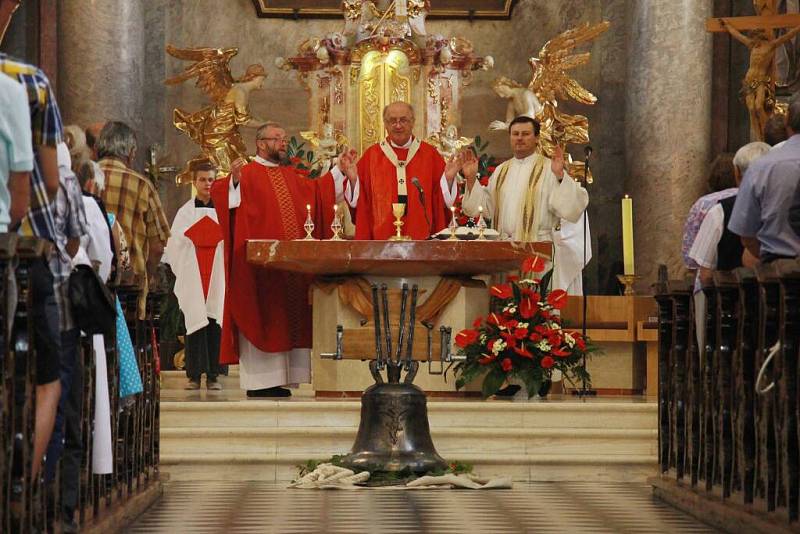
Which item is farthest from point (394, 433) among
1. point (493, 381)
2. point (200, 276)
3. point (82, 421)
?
point (200, 276)

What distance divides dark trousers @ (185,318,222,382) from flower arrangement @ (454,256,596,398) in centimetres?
216

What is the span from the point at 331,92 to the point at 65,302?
307 inches

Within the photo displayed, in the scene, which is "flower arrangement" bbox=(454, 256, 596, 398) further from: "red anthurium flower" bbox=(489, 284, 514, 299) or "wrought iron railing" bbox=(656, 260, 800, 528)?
"wrought iron railing" bbox=(656, 260, 800, 528)

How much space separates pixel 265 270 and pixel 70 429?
4770 millimetres

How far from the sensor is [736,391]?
18.5 feet

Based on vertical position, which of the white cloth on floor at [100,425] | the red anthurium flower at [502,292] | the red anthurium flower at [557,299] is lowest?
the white cloth on floor at [100,425]

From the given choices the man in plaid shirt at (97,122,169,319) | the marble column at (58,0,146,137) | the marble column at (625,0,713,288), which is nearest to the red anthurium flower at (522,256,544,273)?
the man in plaid shirt at (97,122,169,319)

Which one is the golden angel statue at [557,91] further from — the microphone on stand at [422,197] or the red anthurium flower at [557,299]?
the red anthurium flower at [557,299]

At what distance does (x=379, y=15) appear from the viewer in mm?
12523

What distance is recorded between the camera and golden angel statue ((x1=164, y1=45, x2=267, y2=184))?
42.0 feet

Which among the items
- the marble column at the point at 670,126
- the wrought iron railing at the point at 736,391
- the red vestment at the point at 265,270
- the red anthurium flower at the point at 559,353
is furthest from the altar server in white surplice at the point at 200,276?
the wrought iron railing at the point at 736,391

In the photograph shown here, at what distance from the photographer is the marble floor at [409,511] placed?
229 inches

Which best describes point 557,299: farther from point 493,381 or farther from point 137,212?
point 137,212

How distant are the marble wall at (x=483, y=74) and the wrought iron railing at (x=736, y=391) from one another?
608 cm
